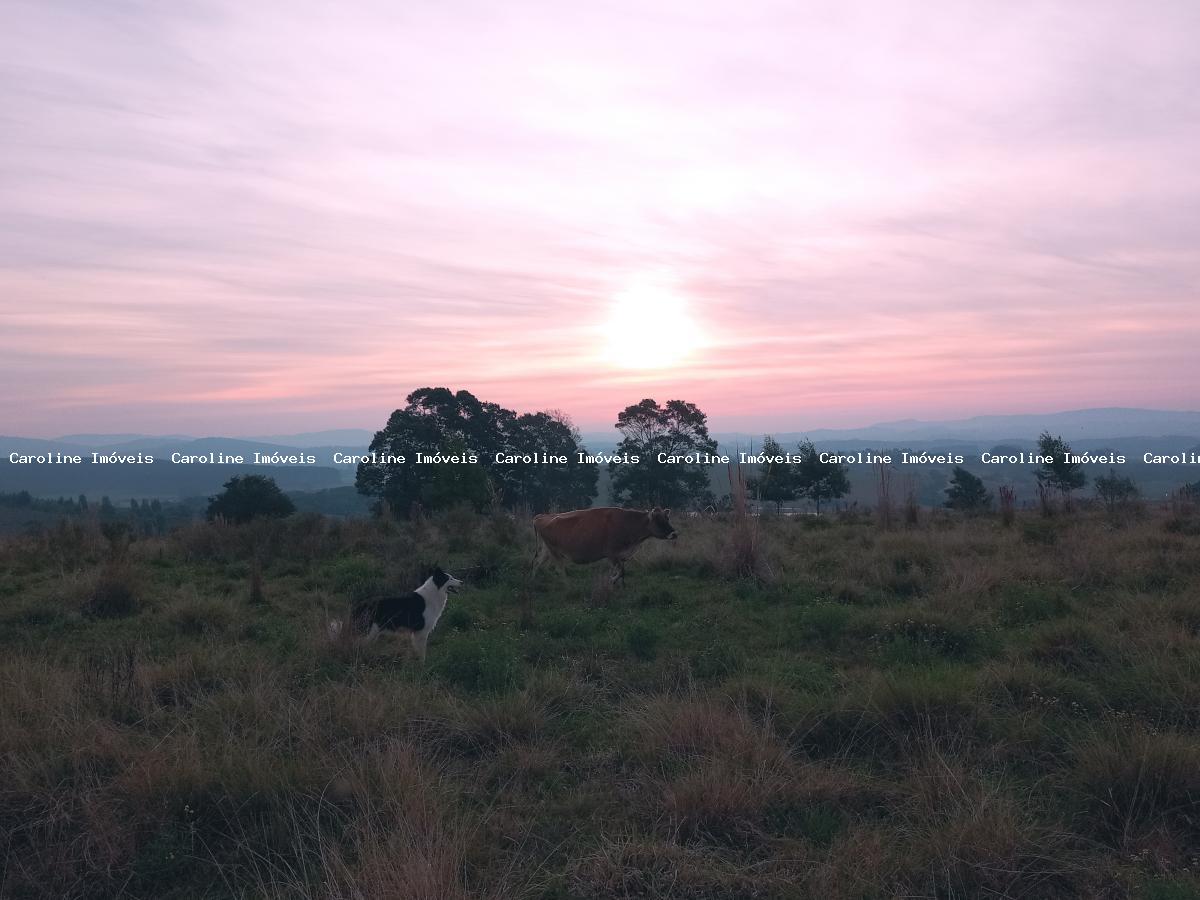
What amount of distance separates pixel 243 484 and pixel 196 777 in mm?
25356

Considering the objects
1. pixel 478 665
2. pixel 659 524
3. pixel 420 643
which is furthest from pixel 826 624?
pixel 659 524

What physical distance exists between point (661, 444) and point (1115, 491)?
928 inches

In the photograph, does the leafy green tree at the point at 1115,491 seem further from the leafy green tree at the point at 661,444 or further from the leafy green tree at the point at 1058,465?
the leafy green tree at the point at 661,444

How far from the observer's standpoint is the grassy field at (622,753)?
3.61 meters

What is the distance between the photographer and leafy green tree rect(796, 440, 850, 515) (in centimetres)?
4003

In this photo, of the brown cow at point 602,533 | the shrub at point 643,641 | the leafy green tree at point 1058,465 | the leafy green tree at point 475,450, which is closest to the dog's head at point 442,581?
the shrub at point 643,641

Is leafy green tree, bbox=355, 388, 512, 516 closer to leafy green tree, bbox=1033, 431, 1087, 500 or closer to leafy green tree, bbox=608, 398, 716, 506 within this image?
leafy green tree, bbox=608, 398, 716, 506

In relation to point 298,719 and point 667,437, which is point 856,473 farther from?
point 298,719

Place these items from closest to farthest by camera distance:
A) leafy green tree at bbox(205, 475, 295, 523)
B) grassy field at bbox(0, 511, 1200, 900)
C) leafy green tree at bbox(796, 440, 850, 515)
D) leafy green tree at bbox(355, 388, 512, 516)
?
1. grassy field at bbox(0, 511, 1200, 900)
2. leafy green tree at bbox(205, 475, 295, 523)
3. leafy green tree at bbox(355, 388, 512, 516)
4. leafy green tree at bbox(796, 440, 850, 515)

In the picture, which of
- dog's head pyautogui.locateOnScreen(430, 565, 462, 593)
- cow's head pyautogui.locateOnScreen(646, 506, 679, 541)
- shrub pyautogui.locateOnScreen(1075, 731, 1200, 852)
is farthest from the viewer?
cow's head pyautogui.locateOnScreen(646, 506, 679, 541)

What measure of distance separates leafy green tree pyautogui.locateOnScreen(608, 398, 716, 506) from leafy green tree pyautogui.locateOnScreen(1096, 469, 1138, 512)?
67.7 feet

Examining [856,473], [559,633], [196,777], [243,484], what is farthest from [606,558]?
[856,473]

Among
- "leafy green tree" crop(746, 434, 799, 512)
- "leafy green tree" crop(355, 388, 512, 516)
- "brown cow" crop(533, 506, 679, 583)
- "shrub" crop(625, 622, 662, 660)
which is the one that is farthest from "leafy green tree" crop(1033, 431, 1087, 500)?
"shrub" crop(625, 622, 662, 660)

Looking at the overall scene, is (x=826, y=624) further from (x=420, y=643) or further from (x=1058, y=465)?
(x=1058, y=465)
